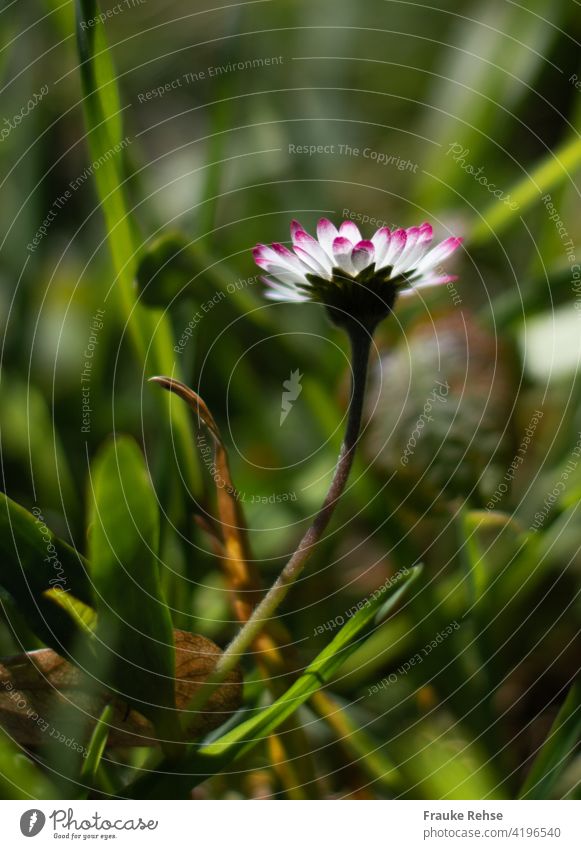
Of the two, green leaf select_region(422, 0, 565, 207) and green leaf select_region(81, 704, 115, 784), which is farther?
green leaf select_region(422, 0, 565, 207)

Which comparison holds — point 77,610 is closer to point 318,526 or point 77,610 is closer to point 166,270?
point 318,526

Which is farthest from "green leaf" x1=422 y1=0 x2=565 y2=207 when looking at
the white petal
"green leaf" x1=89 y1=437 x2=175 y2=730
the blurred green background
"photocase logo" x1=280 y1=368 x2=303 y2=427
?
"green leaf" x1=89 y1=437 x2=175 y2=730

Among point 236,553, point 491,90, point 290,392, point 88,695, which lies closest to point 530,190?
point 491,90

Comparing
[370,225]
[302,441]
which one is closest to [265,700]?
[302,441]

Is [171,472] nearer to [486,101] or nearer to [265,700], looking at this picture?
[265,700]

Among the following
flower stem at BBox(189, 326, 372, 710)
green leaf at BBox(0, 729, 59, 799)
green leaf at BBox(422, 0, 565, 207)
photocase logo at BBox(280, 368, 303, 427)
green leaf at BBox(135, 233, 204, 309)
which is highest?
green leaf at BBox(422, 0, 565, 207)

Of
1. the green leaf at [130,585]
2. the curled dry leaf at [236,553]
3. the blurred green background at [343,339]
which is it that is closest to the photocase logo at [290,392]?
the blurred green background at [343,339]
